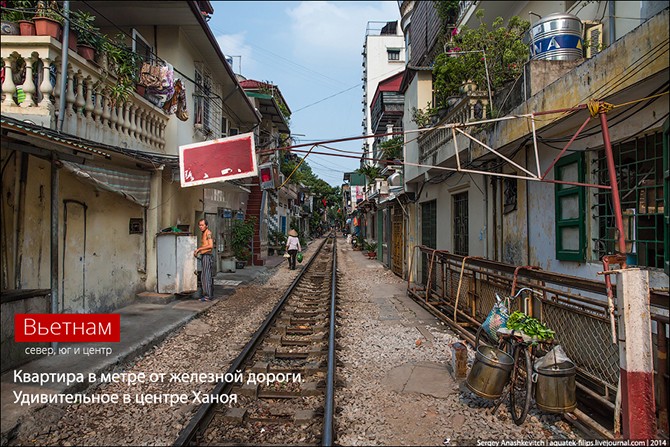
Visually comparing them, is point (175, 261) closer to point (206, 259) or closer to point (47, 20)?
point (206, 259)

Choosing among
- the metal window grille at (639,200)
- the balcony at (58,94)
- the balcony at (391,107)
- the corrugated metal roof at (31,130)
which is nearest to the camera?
the corrugated metal roof at (31,130)

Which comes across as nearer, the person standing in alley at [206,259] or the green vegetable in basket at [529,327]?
the green vegetable in basket at [529,327]

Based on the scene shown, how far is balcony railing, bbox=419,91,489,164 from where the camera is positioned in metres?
7.93

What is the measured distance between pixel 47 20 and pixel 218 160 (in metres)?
3.00

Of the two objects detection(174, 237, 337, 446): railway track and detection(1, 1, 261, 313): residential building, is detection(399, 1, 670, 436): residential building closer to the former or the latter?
detection(174, 237, 337, 446): railway track

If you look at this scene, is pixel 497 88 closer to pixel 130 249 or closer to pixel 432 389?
pixel 432 389

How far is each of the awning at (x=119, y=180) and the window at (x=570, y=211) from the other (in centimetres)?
698

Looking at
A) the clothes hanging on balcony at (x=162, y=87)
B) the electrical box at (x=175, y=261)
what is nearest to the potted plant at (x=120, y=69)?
the clothes hanging on balcony at (x=162, y=87)

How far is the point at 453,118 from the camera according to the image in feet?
30.1

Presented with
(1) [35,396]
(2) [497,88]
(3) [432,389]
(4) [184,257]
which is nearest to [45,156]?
(1) [35,396]

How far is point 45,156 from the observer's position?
4.84m

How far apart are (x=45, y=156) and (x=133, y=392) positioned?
2925 millimetres

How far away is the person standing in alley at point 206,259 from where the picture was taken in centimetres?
941

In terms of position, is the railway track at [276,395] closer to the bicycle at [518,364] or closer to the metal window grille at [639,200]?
the bicycle at [518,364]
